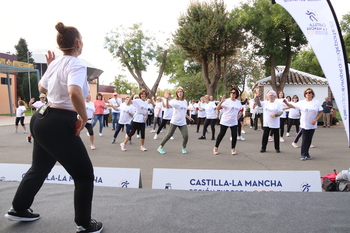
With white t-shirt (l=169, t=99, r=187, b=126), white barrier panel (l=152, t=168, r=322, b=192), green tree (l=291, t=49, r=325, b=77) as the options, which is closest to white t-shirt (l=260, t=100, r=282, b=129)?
white t-shirt (l=169, t=99, r=187, b=126)

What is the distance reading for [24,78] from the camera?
149 feet

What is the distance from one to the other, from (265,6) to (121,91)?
4890cm

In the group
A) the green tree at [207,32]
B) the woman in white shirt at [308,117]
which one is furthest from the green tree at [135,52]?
the woman in white shirt at [308,117]

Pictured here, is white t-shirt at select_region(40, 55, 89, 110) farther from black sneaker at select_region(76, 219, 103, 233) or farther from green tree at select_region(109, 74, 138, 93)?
green tree at select_region(109, 74, 138, 93)

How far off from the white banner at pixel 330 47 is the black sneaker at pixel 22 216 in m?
3.00

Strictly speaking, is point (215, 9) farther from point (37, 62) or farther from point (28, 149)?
point (37, 62)

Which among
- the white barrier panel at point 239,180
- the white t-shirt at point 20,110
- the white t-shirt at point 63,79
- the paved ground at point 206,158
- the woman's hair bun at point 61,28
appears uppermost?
the woman's hair bun at point 61,28

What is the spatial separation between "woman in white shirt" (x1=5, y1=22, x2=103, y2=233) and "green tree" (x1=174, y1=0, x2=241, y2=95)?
69.3ft

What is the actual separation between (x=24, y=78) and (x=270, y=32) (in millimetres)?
38516

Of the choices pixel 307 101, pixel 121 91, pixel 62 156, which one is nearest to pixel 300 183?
pixel 62 156

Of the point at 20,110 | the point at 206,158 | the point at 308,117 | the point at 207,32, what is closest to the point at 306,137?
the point at 308,117

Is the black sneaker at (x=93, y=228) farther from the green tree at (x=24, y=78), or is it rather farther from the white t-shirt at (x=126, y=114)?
the green tree at (x=24, y=78)

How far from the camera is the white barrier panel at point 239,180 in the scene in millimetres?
3994

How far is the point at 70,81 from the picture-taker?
7.40 feet
